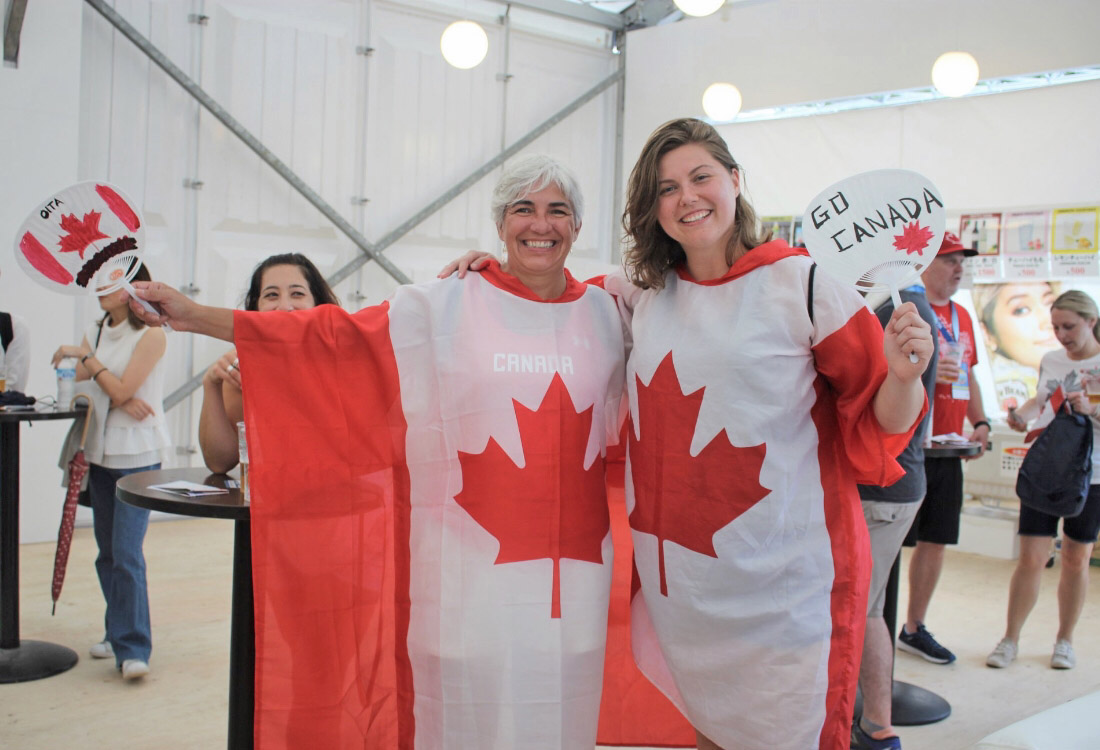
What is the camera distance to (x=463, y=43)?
18.5ft

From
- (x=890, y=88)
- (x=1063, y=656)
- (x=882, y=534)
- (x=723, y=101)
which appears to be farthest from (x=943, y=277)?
(x=723, y=101)

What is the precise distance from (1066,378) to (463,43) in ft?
12.3

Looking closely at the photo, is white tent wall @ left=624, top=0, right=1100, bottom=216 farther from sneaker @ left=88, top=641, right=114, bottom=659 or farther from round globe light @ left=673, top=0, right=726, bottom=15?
sneaker @ left=88, top=641, right=114, bottom=659

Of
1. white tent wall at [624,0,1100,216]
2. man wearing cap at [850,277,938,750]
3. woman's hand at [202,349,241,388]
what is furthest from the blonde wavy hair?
white tent wall at [624,0,1100,216]

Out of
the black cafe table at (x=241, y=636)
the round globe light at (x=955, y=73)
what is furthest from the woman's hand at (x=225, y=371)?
the round globe light at (x=955, y=73)

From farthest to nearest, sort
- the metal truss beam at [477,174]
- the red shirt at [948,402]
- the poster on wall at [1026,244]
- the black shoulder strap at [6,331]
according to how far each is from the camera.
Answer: the metal truss beam at [477,174], the poster on wall at [1026,244], the black shoulder strap at [6,331], the red shirt at [948,402]

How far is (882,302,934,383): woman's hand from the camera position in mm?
1497

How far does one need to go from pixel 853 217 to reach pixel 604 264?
18.4 feet

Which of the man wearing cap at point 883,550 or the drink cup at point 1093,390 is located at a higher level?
the drink cup at point 1093,390

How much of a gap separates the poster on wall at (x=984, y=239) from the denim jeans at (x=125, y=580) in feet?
15.6

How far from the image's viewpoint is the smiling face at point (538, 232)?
1829mm

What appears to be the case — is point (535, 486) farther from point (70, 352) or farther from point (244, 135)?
point (244, 135)

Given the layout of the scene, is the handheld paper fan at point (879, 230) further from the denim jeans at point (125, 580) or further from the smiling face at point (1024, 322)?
the smiling face at point (1024, 322)

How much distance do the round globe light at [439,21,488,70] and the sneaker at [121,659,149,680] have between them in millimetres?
3835
